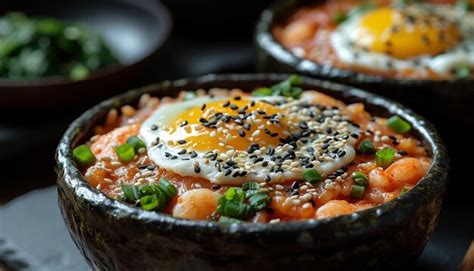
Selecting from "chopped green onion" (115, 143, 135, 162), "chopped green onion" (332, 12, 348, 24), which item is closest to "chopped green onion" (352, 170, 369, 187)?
"chopped green onion" (115, 143, 135, 162)

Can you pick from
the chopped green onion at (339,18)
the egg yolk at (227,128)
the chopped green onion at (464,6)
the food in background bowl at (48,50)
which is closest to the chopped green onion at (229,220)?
the egg yolk at (227,128)

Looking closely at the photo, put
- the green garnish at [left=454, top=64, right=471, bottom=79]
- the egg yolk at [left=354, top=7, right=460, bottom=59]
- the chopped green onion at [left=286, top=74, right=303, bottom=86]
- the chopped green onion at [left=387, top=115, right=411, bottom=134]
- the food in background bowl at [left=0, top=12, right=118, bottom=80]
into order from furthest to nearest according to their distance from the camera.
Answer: the food in background bowl at [left=0, top=12, right=118, bottom=80], the egg yolk at [left=354, top=7, right=460, bottom=59], the green garnish at [left=454, top=64, right=471, bottom=79], the chopped green onion at [left=286, top=74, right=303, bottom=86], the chopped green onion at [left=387, top=115, right=411, bottom=134]

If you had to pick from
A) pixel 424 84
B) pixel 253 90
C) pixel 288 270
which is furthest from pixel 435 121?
pixel 288 270

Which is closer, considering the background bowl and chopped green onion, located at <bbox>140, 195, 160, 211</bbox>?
chopped green onion, located at <bbox>140, 195, 160, 211</bbox>

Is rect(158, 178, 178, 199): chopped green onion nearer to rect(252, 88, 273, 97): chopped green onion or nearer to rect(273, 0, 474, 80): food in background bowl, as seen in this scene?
rect(252, 88, 273, 97): chopped green onion

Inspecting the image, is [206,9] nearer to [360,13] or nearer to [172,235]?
[360,13]

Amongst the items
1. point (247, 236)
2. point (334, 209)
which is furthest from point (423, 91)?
point (247, 236)

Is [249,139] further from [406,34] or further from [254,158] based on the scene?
[406,34]
